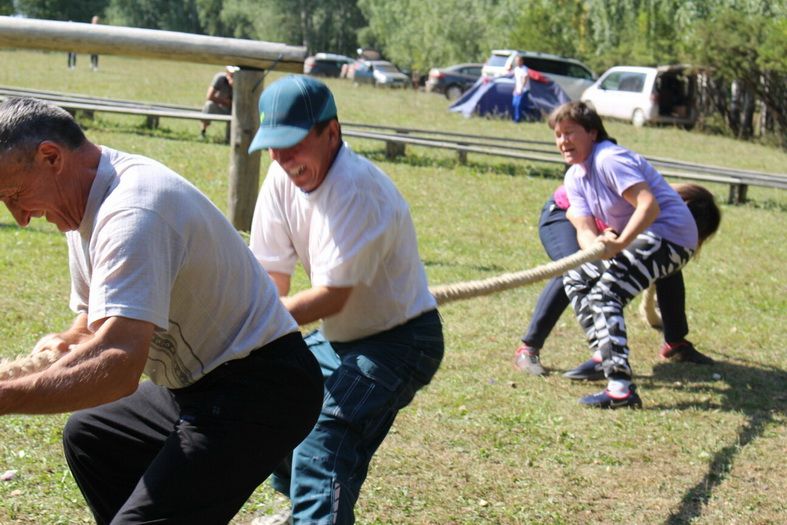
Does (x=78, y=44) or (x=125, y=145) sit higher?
(x=78, y=44)

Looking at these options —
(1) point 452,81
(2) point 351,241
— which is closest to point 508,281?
(2) point 351,241

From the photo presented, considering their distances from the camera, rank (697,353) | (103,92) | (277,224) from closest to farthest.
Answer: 1. (277,224)
2. (697,353)
3. (103,92)

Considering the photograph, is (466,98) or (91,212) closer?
(91,212)

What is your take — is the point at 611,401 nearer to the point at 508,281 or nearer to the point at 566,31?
the point at 508,281

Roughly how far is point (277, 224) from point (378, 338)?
1.71ft

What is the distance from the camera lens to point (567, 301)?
265 inches

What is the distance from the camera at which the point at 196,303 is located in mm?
2758

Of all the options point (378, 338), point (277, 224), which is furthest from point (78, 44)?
point (378, 338)

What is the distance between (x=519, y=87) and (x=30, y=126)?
24.0 meters

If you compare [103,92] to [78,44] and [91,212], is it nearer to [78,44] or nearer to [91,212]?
[78,44]

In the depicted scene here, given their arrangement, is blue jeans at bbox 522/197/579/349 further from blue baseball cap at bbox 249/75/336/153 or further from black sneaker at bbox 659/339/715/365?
blue baseball cap at bbox 249/75/336/153

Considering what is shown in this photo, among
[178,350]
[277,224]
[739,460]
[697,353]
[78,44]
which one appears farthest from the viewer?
[697,353]

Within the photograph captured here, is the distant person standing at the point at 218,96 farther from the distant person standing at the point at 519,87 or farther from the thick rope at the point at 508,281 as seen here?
the thick rope at the point at 508,281

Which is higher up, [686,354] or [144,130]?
[144,130]
